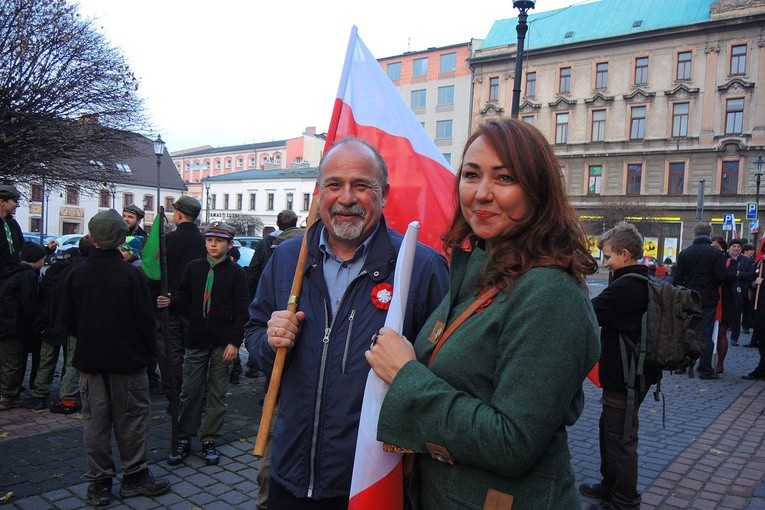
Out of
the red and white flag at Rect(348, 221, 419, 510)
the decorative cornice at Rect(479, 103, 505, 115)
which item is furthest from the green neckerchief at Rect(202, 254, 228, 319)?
the decorative cornice at Rect(479, 103, 505, 115)

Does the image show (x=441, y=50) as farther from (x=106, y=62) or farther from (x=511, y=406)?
Result: (x=511, y=406)

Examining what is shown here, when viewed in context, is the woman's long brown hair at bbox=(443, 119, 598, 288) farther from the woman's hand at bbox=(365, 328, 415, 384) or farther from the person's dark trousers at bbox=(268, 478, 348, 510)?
the person's dark trousers at bbox=(268, 478, 348, 510)

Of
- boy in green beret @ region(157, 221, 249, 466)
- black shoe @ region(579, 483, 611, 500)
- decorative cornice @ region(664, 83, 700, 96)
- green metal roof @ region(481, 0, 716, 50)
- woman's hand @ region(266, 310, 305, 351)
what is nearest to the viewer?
woman's hand @ region(266, 310, 305, 351)

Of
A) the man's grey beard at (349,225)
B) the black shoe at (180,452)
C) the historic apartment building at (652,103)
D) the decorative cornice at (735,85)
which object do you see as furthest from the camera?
the historic apartment building at (652,103)

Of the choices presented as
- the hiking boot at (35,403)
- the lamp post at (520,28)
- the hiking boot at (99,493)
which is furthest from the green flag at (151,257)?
the lamp post at (520,28)

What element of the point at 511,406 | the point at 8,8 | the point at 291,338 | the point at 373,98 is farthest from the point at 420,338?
the point at 8,8

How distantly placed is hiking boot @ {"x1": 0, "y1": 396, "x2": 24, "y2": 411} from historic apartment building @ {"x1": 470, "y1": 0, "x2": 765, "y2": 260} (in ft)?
121

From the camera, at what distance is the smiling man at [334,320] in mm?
2223

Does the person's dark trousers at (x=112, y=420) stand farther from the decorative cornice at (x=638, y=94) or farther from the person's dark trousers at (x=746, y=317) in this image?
the decorative cornice at (x=638, y=94)

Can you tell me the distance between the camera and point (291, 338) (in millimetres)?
2217

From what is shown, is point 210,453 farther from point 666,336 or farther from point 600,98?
point 600,98

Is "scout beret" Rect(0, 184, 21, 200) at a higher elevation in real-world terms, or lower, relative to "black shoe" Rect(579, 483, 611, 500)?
higher

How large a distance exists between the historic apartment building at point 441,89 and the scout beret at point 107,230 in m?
47.0

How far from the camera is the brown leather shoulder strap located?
1613 millimetres
